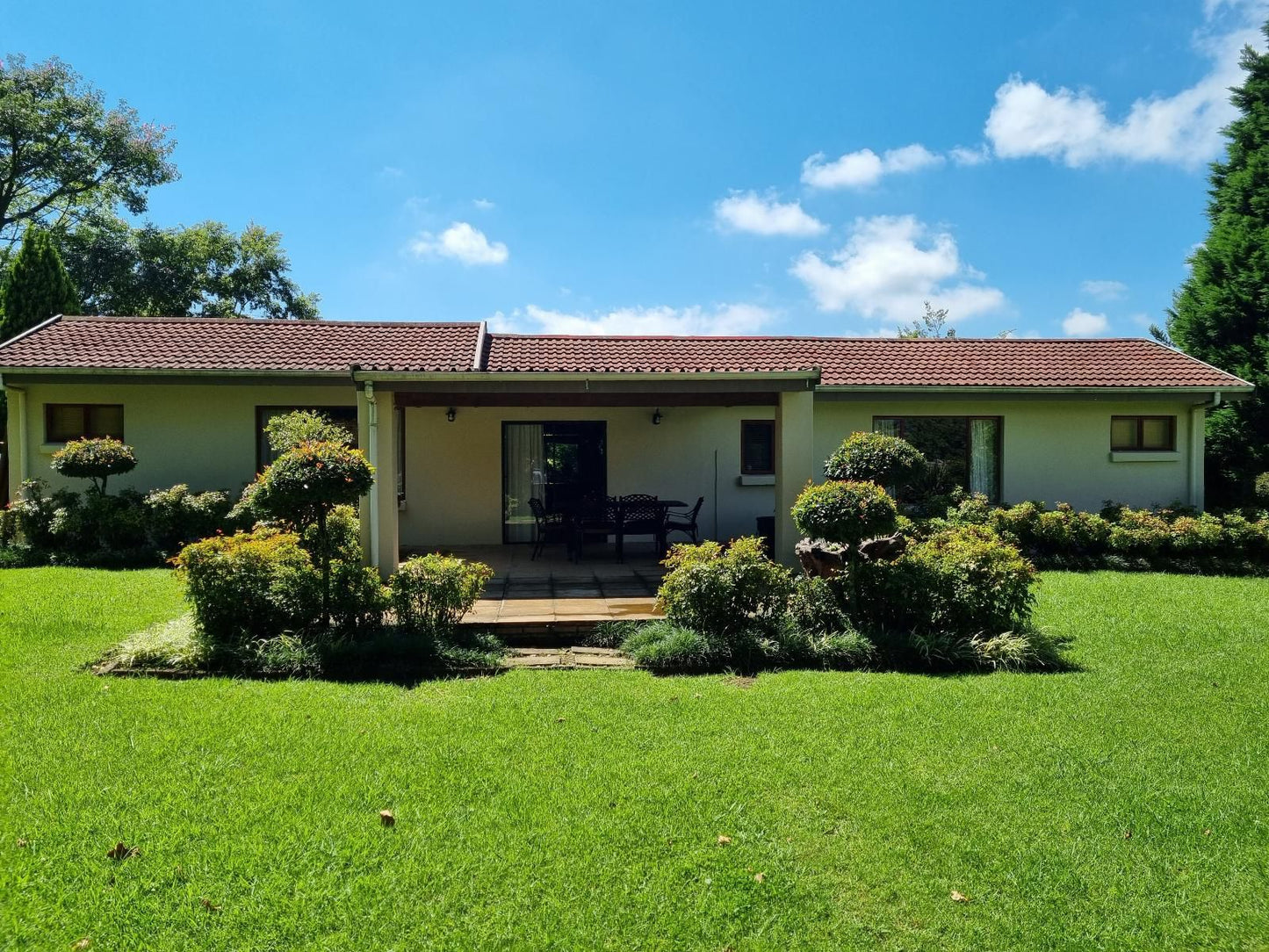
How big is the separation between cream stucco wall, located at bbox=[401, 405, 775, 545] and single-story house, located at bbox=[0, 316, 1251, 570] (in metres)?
0.03

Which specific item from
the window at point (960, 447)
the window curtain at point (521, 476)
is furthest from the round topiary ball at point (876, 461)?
the window curtain at point (521, 476)

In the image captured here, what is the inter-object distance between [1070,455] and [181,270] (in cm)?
2758

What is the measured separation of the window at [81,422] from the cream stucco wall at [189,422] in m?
0.11

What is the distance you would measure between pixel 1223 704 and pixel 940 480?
334 inches

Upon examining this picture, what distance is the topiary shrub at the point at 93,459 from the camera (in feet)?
36.7

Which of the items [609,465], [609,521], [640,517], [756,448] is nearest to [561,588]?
[609,521]

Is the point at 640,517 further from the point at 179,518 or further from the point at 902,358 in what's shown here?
the point at 179,518

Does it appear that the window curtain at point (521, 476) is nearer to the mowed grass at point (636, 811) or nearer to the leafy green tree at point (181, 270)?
the mowed grass at point (636, 811)

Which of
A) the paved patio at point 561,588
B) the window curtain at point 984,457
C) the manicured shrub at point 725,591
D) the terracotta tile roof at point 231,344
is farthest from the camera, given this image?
the window curtain at point 984,457

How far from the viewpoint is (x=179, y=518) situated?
11.2 m

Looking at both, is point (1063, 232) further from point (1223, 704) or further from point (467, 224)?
point (1223, 704)

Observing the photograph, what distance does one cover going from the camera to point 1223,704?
17.6ft

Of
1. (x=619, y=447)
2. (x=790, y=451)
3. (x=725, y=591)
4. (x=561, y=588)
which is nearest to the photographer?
(x=725, y=591)

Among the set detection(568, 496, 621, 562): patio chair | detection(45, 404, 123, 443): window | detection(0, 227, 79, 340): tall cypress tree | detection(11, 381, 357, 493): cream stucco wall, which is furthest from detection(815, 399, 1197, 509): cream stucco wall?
detection(0, 227, 79, 340): tall cypress tree
